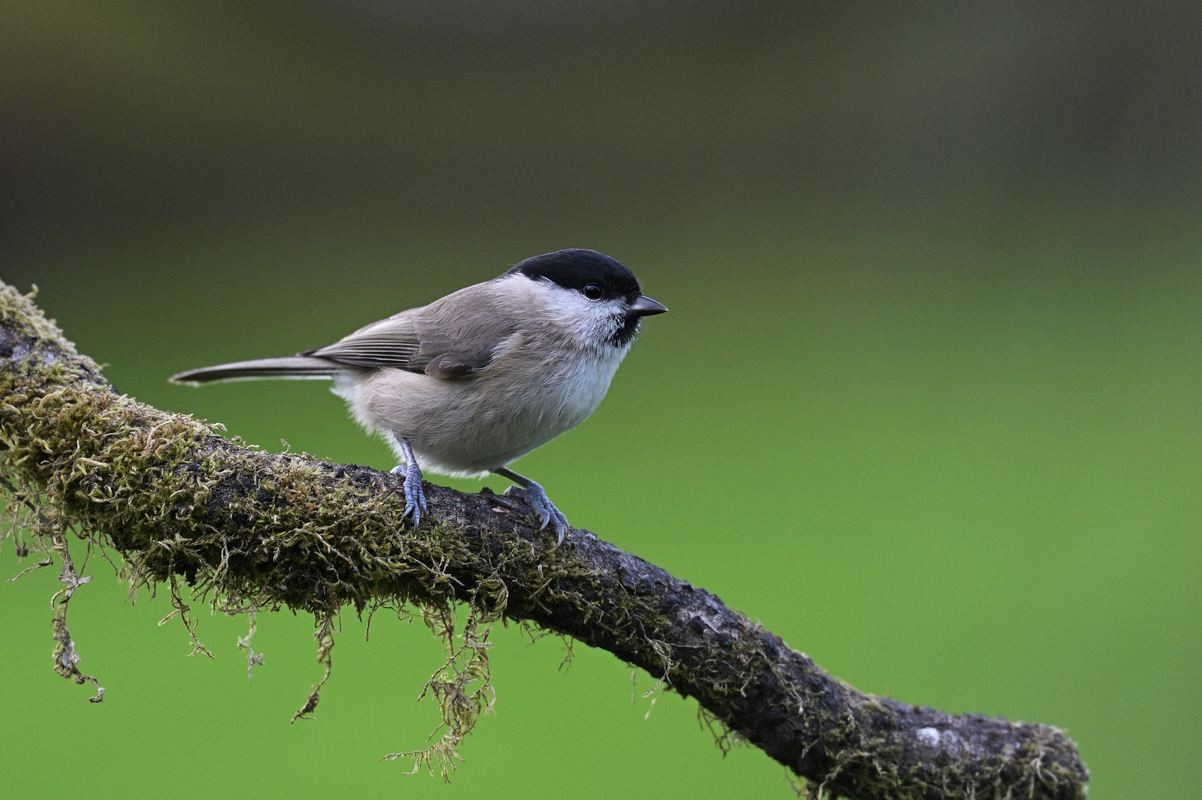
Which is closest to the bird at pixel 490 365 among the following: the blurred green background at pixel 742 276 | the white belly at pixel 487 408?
the white belly at pixel 487 408

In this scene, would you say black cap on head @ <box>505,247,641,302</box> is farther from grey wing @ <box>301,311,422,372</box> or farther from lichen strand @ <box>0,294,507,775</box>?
lichen strand @ <box>0,294,507,775</box>

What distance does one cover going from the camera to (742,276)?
26.8 feet

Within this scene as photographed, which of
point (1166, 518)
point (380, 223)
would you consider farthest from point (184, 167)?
point (1166, 518)

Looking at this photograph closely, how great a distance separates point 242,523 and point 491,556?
0.50 meters

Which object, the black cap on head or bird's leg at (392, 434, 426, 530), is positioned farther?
the black cap on head

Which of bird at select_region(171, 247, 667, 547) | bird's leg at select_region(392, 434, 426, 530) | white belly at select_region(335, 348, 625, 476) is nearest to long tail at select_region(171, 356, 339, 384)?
bird at select_region(171, 247, 667, 547)

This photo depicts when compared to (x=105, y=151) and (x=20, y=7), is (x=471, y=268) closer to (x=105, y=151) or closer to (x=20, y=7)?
(x=105, y=151)

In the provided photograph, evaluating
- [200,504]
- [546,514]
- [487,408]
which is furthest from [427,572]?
[487,408]

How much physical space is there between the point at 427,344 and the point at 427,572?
100cm

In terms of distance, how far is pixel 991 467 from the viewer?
6.37 metres

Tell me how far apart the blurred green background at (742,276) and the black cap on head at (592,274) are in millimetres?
2388

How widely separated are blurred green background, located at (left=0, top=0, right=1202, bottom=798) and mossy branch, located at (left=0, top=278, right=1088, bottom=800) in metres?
2.36

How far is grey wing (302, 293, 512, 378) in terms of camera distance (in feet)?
8.99

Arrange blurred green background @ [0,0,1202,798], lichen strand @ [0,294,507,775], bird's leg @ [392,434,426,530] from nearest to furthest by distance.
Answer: lichen strand @ [0,294,507,775] < bird's leg @ [392,434,426,530] < blurred green background @ [0,0,1202,798]
